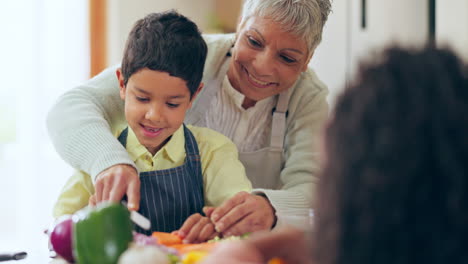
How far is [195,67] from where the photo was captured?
1.24 meters

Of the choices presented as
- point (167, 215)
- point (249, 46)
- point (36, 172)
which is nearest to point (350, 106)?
point (167, 215)

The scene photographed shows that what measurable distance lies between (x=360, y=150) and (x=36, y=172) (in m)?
3.07

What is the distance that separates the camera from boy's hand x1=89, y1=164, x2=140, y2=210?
38.3 inches

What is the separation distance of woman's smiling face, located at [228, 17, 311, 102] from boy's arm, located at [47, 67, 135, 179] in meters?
0.32

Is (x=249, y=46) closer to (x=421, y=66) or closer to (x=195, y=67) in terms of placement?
(x=195, y=67)

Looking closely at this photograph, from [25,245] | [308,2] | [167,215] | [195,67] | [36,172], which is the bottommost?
[25,245]

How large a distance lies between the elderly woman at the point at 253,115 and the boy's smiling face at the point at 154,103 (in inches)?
2.8

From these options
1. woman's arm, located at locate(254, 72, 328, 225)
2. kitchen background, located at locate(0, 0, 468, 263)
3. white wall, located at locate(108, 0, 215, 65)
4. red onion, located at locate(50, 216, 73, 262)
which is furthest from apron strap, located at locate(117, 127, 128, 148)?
white wall, located at locate(108, 0, 215, 65)

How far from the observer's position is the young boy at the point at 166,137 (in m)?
1.15

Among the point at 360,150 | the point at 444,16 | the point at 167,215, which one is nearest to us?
the point at 360,150

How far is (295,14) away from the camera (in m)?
1.34

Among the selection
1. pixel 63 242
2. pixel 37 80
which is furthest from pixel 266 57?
pixel 37 80

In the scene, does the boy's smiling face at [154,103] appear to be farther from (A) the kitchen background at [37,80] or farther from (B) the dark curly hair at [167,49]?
(A) the kitchen background at [37,80]

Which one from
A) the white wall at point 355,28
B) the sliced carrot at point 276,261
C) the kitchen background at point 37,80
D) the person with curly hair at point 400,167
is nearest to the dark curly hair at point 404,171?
the person with curly hair at point 400,167
